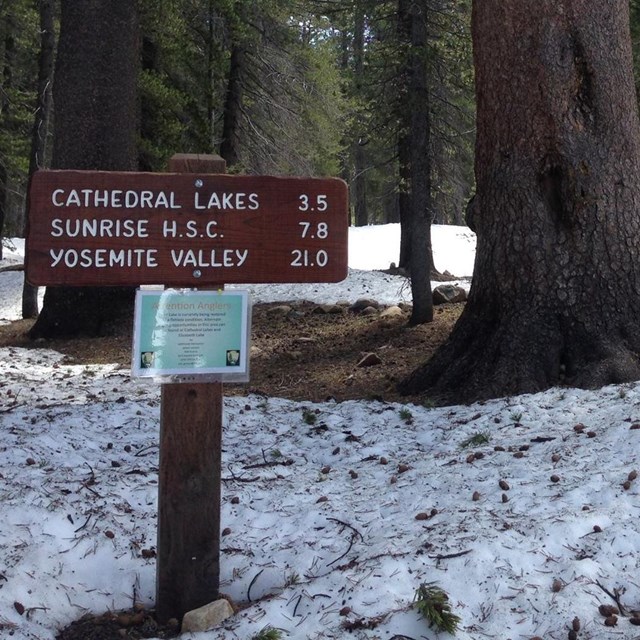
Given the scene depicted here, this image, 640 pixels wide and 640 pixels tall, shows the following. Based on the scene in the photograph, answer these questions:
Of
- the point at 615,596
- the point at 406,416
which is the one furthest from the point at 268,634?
the point at 406,416

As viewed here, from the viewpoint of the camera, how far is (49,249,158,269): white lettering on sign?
135 inches

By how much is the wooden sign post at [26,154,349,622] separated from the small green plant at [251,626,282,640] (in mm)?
457

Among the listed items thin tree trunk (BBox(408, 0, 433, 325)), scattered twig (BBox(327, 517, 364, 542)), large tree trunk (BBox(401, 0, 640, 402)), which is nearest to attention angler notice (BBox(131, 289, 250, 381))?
scattered twig (BBox(327, 517, 364, 542))

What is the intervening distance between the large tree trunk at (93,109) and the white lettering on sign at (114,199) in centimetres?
732

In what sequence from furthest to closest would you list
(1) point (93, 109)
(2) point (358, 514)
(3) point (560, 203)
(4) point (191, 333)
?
(1) point (93, 109), (3) point (560, 203), (2) point (358, 514), (4) point (191, 333)

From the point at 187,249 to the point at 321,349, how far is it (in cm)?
642

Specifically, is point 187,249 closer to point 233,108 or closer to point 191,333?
point 191,333

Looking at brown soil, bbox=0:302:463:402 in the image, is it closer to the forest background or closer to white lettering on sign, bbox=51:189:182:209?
the forest background

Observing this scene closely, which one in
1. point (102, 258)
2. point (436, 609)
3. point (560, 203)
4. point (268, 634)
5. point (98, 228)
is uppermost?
point (560, 203)

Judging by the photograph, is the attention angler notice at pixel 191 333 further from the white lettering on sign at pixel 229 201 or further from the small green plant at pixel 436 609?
the small green plant at pixel 436 609

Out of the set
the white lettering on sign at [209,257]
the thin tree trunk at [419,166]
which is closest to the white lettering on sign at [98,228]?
the white lettering on sign at [209,257]

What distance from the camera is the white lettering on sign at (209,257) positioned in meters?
3.48

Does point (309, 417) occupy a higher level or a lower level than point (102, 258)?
lower

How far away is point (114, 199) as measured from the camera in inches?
136
